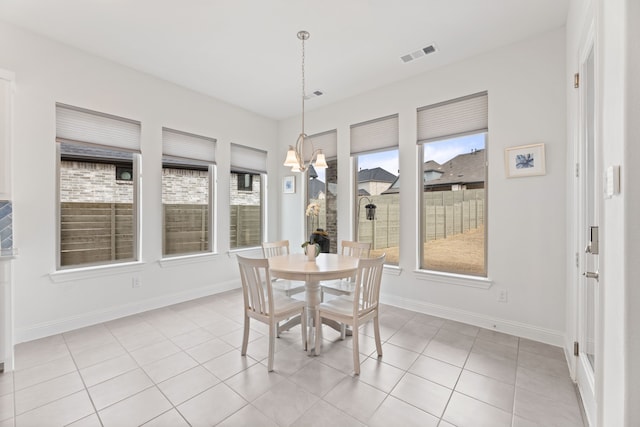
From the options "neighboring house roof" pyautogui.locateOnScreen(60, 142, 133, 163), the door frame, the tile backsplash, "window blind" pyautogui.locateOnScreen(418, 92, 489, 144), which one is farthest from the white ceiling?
the tile backsplash

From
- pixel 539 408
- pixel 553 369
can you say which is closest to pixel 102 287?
A: pixel 539 408

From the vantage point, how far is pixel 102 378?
7.04 feet

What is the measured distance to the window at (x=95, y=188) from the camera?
10.1 ft

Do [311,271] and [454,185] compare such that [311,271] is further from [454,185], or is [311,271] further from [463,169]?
[463,169]

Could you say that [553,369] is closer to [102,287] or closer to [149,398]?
[149,398]

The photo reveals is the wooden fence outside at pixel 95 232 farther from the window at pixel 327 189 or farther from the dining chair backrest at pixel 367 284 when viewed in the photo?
the dining chair backrest at pixel 367 284

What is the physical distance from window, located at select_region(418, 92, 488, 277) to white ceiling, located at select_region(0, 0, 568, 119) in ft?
2.14

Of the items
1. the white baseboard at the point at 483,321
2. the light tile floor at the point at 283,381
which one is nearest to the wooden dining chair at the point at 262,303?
the light tile floor at the point at 283,381

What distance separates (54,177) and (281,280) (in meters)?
2.70

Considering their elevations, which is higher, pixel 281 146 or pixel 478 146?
pixel 281 146

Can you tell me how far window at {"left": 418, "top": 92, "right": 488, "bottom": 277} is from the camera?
→ 3.23 m

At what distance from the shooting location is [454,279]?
3.29m

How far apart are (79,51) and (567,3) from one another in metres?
4.88

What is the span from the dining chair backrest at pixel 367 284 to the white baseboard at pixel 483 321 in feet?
4.46
